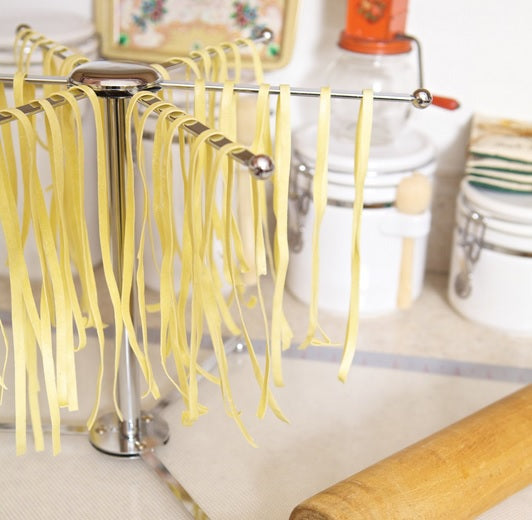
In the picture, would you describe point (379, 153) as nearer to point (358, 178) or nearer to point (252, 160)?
point (358, 178)

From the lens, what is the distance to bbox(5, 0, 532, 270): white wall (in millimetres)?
1279

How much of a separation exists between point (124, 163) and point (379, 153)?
0.48m

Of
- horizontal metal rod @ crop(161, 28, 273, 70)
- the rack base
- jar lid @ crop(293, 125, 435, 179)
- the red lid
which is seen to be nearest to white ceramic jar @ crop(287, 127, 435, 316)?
jar lid @ crop(293, 125, 435, 179)

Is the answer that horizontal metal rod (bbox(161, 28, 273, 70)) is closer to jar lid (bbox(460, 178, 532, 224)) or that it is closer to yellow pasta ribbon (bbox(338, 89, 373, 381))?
yellow pasta ribbon (bbox(338, 89, 373, 381))

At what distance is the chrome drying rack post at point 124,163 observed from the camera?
751mm

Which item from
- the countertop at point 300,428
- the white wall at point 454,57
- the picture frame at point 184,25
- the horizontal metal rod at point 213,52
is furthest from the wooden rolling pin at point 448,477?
the picture frame at point 184,25

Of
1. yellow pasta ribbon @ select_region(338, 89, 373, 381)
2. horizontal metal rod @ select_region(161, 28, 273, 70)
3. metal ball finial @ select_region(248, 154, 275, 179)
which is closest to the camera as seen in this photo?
metal ball finial @ select_region(248, 154, 275, 179)

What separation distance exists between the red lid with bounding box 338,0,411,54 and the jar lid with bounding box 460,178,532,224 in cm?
21

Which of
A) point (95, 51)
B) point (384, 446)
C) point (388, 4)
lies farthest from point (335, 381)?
point (95, 51)

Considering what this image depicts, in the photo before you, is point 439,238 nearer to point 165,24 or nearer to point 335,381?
point 335,381

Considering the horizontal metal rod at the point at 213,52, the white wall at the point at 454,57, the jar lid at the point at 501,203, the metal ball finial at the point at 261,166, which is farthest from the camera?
the white wall at the point at 454,57

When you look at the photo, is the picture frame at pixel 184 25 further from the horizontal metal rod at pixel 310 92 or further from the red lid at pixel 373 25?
the horizontal metal rod at pixel 310 92

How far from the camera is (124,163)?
835mm

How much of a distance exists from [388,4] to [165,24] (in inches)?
13.5
